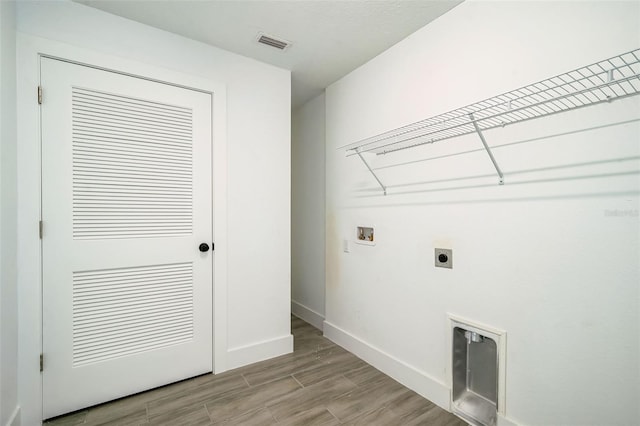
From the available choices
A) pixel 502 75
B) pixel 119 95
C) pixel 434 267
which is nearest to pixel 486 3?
pixel 502 75

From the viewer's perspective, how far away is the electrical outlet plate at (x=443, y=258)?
67.9 inches

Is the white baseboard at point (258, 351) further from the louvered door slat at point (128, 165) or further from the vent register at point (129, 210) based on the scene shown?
the louvered door slat at point (128, 165)

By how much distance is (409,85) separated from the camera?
1978 millimetres

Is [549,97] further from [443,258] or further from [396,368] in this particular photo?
[396,368]

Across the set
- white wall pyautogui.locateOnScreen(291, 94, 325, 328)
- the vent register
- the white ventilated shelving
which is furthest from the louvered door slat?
white wall pyautogui.locateOnScreen(291, 94, 325, 328)

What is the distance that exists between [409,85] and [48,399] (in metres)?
3.03

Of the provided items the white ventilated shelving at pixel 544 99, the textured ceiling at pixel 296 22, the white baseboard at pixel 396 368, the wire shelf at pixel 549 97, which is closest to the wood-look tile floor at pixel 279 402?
the white baseboard at pixel 396 368

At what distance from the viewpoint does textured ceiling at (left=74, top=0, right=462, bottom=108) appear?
1680 mm

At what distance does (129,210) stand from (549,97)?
2483 mm

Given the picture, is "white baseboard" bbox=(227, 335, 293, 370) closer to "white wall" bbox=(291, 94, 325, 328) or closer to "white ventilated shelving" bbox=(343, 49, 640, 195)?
"white wall" bbox=(291, 94, 325, 328)

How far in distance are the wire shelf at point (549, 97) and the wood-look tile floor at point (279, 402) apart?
5.57ft

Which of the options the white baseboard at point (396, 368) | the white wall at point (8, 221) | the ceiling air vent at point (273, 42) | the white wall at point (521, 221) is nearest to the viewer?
the white wall at point (521, 221)

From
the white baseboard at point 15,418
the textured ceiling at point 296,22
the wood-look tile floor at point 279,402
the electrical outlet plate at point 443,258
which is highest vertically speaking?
the textured ceiling at point 296,22

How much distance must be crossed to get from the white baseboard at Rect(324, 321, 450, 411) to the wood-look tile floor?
44mm
